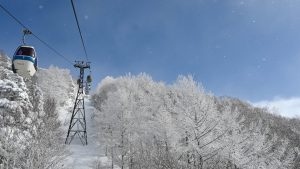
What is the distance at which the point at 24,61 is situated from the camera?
987cm

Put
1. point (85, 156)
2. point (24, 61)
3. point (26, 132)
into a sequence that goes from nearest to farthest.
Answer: point (24, 61) → point (26, 132) → point (85, 156)

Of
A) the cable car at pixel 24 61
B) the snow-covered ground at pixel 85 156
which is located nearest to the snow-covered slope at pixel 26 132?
the snow-covered ground at pixel 85 156

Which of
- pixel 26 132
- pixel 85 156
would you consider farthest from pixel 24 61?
pixel 85 156

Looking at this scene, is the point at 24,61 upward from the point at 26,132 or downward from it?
upward

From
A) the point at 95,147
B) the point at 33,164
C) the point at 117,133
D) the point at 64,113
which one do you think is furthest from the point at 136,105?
the point at 64,113

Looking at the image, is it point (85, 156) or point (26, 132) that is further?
point (85, 156)

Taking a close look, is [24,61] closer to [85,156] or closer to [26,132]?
[26,132]

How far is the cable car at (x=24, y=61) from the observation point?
988 centimetres

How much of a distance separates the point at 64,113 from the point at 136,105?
27363 mm

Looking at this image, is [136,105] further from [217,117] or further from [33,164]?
[217,117]

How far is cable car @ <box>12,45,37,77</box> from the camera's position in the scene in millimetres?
9883

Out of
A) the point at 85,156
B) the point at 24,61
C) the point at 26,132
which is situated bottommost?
the point at 85,156

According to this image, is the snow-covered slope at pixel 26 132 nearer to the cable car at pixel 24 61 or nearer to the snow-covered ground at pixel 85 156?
the snow-covered ground at pixel 85 156

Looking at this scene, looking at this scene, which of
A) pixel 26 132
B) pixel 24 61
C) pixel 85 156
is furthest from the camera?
pixel 85 156
